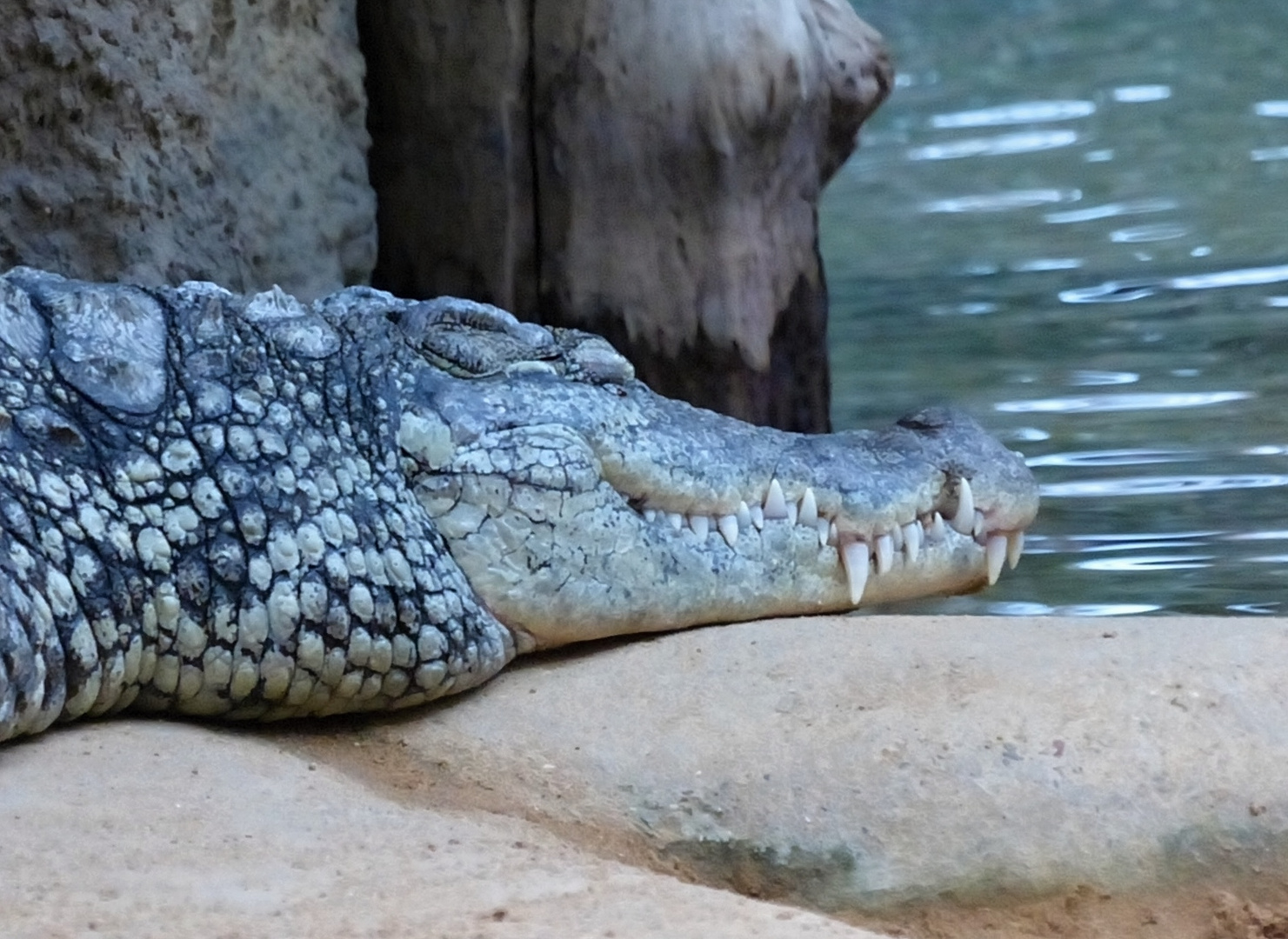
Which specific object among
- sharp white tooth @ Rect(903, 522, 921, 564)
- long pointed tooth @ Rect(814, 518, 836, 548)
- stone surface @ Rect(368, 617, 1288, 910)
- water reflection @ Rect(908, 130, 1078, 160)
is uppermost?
water reflection @ Rect(908, 130, 1078, 160)

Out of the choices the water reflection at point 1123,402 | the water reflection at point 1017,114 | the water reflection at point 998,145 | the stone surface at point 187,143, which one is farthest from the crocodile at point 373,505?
the water reflection at point 1017,114

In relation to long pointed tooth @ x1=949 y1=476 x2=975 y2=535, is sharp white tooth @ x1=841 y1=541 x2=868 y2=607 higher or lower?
lower

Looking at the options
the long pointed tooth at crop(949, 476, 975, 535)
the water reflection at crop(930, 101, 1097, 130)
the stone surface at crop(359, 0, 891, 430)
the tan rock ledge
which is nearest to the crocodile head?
the long pointed tooth at crop(949, 476, 975, 535)

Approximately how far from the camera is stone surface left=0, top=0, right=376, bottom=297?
3.35m

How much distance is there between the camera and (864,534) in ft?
10.0

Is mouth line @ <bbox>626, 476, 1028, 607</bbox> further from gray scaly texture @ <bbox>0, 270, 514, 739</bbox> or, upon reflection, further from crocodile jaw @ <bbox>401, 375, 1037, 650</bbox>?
gray scaly texture @ <bbox>0, 270, 514, 739</bbox>

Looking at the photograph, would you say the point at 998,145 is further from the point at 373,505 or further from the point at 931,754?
the point at 931,754

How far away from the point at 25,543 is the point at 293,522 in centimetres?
36

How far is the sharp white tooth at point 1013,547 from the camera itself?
3201mm

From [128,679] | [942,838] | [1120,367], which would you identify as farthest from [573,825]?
[1120,367]

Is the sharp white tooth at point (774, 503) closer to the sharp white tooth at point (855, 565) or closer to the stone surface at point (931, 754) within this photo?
the sharp white tooth at point (855, 565)

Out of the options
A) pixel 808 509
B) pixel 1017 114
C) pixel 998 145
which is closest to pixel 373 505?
pixel 808 509

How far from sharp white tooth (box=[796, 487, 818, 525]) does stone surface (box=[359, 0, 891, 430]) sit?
1.04 m

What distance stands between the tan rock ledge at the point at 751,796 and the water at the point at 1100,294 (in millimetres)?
947
